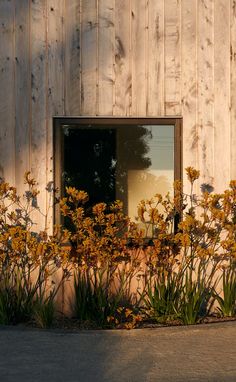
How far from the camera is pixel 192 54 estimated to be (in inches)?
367

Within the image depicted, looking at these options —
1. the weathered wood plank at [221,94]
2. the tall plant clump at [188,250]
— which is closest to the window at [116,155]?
the tall plant clump at [188,250]

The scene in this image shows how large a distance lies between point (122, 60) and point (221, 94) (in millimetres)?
1166

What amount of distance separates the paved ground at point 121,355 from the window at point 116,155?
164cm

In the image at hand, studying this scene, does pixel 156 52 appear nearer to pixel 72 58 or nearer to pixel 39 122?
pixel 72 58

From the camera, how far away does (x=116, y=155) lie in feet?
30.7

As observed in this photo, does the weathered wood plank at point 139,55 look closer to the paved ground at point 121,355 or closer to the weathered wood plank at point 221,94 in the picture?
the weathered wood plank at point 221,94

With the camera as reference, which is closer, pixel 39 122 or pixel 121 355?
pixel 121 355

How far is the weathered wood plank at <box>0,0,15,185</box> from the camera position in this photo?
928cm

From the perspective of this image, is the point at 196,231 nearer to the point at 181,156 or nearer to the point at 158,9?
the point at 181,156

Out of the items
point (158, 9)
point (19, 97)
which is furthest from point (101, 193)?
point (158, 9)

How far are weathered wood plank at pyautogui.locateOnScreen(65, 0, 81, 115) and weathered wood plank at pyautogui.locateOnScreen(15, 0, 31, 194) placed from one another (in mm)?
Result: 433

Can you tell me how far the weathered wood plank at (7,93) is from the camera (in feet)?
30.5

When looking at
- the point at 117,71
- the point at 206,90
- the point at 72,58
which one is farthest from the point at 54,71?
the point at 206,90

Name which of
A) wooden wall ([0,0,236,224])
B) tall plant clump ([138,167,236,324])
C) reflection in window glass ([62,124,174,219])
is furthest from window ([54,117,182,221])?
tall plant clump ([138,167,236,324])
